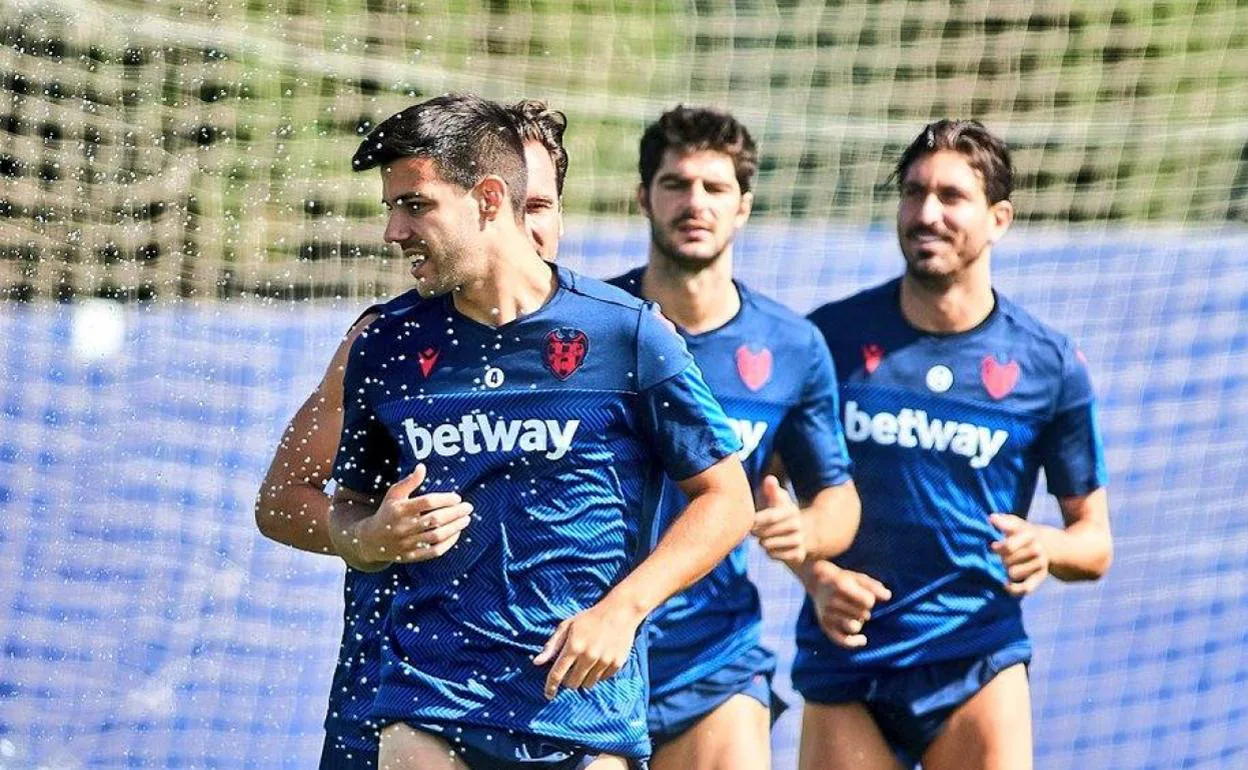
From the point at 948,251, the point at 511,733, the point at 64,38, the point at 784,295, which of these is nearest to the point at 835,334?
the point at 948,251

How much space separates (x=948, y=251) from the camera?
6.50 m

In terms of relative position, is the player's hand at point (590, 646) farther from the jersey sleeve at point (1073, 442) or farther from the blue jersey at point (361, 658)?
the jersey sleeve at point (1073, 442)

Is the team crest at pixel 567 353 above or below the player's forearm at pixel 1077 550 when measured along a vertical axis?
above

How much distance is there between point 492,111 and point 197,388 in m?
3.45

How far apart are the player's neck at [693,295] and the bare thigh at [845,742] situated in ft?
3.74

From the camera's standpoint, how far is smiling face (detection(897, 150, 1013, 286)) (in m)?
6.49

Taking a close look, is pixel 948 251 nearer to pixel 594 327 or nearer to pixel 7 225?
pixel 594 327

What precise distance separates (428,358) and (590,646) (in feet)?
2.47

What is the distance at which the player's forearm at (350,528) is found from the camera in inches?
173

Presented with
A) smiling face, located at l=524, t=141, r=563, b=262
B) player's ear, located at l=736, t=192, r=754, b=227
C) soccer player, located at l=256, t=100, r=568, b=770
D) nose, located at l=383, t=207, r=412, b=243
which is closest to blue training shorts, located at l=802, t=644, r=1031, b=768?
player's ear, located at l=736, t=192, r=754, b=227

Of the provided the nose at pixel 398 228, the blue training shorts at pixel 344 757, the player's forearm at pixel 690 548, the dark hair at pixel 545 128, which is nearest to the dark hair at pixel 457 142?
the nose at pixel 398 228

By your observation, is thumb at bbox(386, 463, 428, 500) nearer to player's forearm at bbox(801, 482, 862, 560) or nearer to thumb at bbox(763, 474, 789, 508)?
thumb at bbox(763, 474, 789, 508)

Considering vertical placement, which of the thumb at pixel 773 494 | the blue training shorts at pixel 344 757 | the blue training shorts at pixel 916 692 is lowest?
the blue training shorts at pixel 916 692

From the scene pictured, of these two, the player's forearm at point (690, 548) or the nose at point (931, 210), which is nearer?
the player's forearm at point (690, 548)
